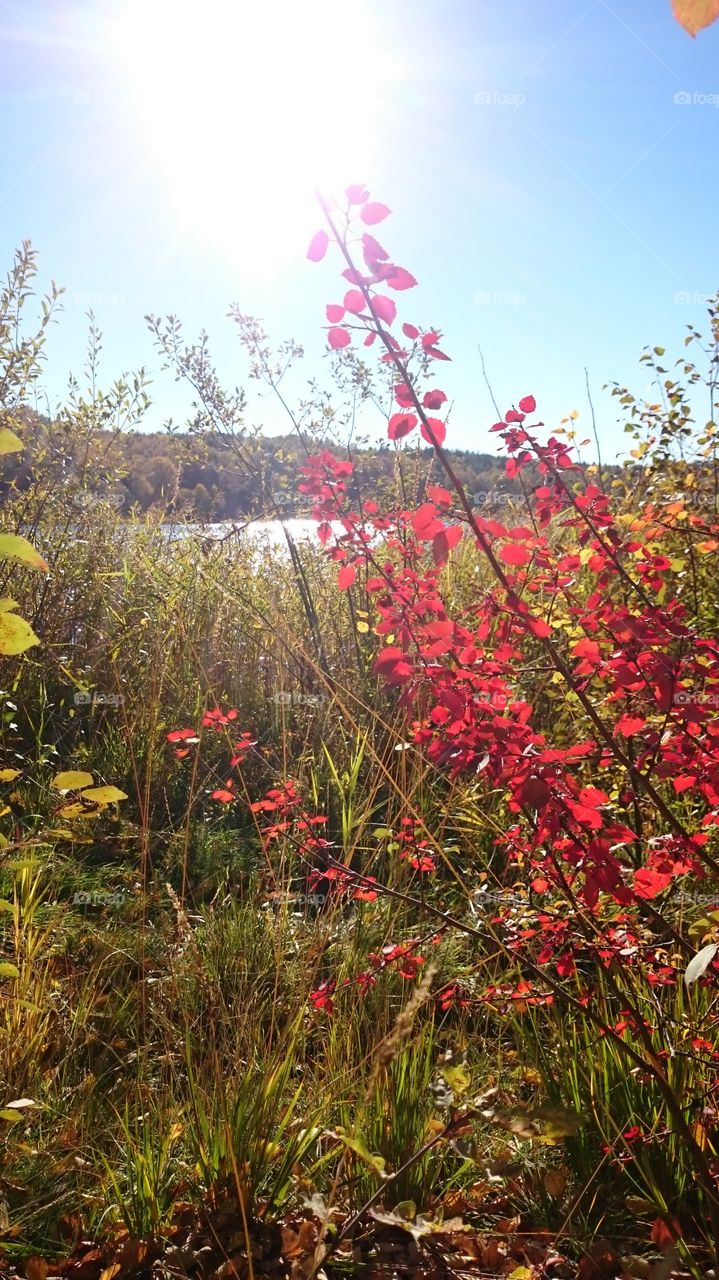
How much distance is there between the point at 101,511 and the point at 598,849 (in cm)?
378

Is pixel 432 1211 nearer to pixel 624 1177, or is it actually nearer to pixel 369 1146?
pixel 369 1146

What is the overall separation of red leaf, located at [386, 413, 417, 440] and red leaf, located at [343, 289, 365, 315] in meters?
0.19

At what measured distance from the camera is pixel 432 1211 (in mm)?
1715

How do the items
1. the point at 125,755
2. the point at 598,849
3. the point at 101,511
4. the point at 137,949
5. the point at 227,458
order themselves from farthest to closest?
1. the point at 227,458
2. the point at 101,511
3. the point at 125,755
4. the point at 137,949
5. the point at 598,849

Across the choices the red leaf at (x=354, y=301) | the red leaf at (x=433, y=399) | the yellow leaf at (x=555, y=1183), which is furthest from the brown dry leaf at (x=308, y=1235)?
the red leaf at (x=354, y=301)

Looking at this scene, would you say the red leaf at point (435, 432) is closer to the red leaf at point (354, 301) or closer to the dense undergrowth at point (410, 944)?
the dense undergrowth at point (410, 944)

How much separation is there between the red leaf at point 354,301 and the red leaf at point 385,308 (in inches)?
0.9

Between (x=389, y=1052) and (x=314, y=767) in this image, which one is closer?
(x=389, y=1052)

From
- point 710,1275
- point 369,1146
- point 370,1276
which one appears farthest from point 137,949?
point 710,1275

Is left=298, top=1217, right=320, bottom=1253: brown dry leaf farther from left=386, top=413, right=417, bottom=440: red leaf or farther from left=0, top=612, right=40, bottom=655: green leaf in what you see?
left=386, top=413, right=417, bottom=440: red leaf

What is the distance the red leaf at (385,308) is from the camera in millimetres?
1484

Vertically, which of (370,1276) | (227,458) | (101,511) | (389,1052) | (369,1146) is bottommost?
(370,1276)

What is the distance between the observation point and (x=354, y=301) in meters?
1.50

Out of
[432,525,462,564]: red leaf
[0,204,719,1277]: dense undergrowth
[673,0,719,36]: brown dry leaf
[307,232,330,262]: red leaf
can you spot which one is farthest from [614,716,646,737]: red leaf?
[673,0,719,36]: brown dry leaf
